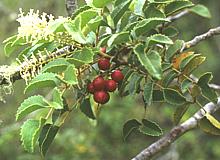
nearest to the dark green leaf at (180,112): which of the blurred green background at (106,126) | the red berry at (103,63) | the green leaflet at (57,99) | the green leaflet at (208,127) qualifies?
the green leaflet at (208,127)

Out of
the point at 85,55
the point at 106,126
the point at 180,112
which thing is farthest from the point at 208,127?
the point at 106,126

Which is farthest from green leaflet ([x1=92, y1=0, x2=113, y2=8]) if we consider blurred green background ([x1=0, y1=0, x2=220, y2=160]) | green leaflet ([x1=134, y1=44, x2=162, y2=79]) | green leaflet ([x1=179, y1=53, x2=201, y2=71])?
blurred green background ([x1=0, y1=0, x2=220, y2=160])

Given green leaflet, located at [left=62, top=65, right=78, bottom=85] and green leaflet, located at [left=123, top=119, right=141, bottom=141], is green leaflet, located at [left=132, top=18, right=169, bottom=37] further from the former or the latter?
green leaflet, located at [left=123, top=119, right=141, bottom=141]

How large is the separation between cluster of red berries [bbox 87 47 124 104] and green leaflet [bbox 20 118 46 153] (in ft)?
0.42

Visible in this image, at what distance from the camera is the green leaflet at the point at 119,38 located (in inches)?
37.9

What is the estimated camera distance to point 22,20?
101cm

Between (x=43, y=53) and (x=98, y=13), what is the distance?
5.7 inches

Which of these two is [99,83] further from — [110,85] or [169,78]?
[169,78]

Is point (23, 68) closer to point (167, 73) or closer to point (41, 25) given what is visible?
point (41, 25)

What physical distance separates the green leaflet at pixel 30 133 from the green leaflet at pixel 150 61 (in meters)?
0.23

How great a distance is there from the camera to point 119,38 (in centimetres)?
98

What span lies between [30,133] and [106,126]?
8.87ft

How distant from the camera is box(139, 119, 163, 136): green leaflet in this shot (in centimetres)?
117

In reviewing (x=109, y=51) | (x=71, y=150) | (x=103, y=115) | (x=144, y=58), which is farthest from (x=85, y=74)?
(x=103, y=115)
